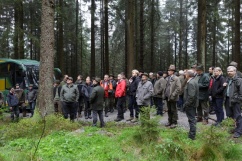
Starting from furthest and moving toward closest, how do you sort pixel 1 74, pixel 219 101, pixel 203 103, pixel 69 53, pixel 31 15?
pixel 69 53 → pixel 31 15 → pixel 1 74 → pixel 203 103 → pixel 219 101

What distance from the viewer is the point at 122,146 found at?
6.91 m

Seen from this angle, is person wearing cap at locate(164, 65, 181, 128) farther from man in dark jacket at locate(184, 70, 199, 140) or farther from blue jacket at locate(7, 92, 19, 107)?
blue jacket at locate(7, 92, 19, 107)

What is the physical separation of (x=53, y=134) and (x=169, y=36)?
4070 centimetres

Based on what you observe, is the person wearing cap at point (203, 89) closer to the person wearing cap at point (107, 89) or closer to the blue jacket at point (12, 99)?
the person wearing cap at point (107, 89)

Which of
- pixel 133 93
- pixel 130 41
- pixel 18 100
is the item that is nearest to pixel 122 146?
pixel 133 93

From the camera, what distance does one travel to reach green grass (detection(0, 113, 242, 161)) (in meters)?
5.91

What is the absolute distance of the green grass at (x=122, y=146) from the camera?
591cm

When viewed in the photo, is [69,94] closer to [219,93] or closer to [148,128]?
[148,128]

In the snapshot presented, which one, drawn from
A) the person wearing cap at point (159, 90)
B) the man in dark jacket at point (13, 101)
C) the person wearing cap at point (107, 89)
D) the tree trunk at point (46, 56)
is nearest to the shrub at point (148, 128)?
the person wearing cap at point (159, 90)

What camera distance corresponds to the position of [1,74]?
659 inches

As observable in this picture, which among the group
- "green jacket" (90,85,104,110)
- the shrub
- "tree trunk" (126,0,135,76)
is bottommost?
the shrub

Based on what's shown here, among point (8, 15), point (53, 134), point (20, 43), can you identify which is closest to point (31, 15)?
point (8, 15)

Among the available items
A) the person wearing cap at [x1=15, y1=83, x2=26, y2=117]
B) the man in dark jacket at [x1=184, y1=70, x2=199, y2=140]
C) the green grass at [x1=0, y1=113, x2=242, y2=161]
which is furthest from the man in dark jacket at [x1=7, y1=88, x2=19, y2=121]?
the man in dark jacket at [x1=184, y1=70, x2=199, y2=140]

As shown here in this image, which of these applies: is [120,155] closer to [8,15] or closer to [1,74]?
[1,74]
